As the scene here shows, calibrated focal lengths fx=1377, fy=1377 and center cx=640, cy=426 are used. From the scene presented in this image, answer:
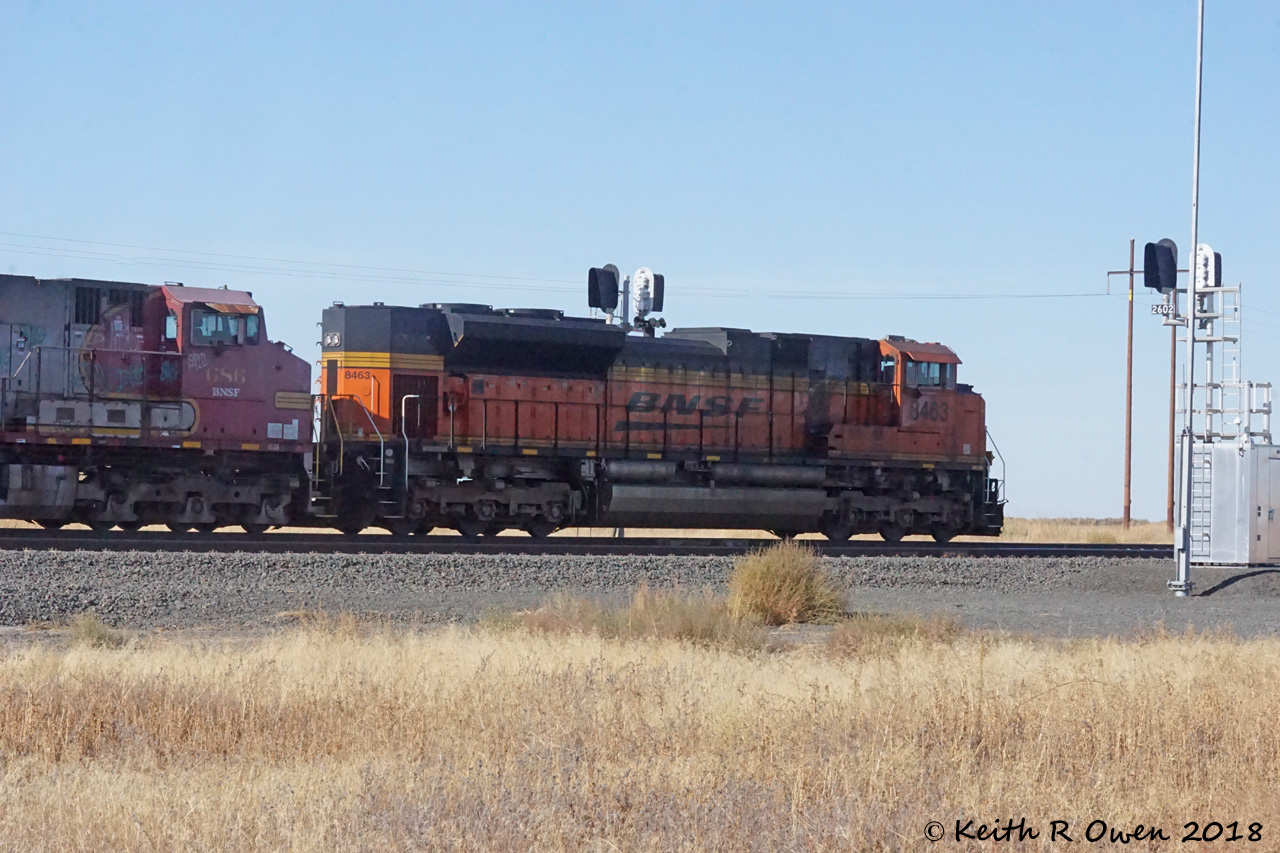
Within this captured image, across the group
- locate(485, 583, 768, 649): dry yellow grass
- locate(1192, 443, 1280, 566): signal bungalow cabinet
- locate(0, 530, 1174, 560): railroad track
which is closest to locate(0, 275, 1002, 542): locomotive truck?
locate(0, 530, 1174, 560): railroad track

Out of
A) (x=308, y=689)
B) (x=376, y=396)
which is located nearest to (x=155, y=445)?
(x=376, y=396)

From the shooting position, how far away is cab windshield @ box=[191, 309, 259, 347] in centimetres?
2039

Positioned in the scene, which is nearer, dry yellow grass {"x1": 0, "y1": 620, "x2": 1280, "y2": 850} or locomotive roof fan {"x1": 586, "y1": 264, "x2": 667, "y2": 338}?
dry yellow grass {"x1": 0, "y1": 620, "x2": 1280, "y2": 850}

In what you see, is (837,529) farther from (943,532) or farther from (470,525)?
(470,525)

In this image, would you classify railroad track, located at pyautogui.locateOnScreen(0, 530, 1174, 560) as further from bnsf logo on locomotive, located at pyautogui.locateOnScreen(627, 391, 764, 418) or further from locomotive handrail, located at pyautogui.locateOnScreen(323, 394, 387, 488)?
bnsf logo on locomotive, located at pyautogui.locateOnScreen(627, 391, 764, 418)

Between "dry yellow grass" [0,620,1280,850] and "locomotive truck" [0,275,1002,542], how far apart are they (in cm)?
938

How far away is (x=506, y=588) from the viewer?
15.9 m

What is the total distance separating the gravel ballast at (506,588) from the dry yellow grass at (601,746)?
3020 millimetres

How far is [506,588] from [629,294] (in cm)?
1081

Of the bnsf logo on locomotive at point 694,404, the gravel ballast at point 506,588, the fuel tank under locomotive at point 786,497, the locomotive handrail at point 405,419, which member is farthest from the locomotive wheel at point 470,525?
the gravel ballast at point 506,588

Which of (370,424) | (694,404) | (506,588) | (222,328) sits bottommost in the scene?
(506,588)
